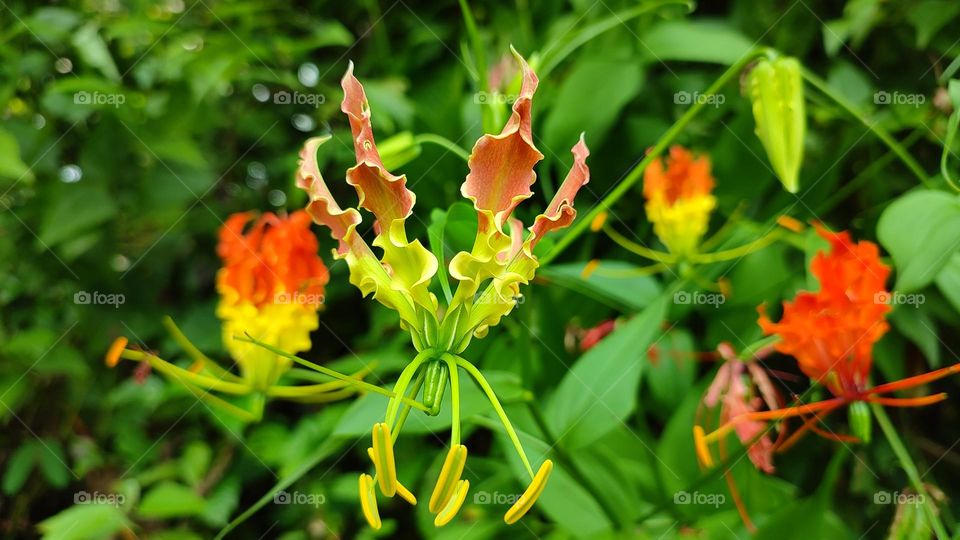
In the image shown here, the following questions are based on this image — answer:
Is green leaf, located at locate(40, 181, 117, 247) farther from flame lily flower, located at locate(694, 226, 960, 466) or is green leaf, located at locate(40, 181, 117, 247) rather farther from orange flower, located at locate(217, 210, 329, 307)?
flame lily flower, located at locate(694, 226, 960, 466)

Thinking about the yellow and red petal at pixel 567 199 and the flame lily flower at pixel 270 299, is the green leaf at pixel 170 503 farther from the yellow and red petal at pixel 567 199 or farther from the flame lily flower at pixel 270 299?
the yellow and red petal at pixel 567 199

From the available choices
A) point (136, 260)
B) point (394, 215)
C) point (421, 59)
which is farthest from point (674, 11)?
point (136, 260)

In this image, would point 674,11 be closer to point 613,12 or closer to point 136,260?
point 613,12

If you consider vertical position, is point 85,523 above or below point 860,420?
below

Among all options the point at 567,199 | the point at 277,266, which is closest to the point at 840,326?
the point at 567,199

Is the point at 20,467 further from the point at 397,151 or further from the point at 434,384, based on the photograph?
the point at 434,384

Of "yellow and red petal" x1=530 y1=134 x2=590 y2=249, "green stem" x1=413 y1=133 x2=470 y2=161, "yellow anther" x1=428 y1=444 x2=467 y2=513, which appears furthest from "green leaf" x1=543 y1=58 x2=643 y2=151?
"yellow anther" x1=428 y1=444 x2=467 y2=513
